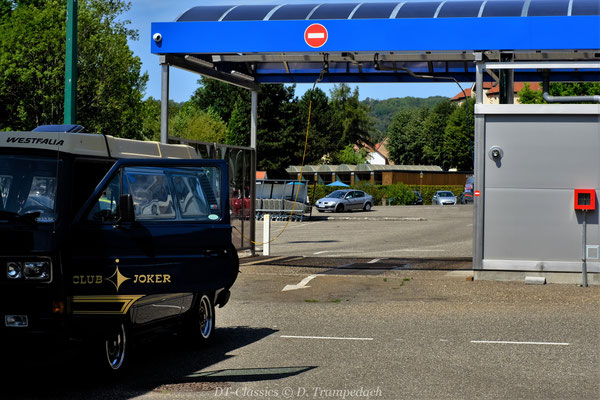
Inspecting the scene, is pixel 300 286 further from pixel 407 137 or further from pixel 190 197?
pixel 407 137

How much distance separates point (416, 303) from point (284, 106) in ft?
234

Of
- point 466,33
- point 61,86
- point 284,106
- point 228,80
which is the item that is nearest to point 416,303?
point 466,33

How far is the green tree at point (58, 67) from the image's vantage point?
4959 cm

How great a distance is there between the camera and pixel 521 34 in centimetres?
1575

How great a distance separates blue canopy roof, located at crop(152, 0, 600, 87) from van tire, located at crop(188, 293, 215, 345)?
328 inches

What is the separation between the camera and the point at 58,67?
50.2 meters

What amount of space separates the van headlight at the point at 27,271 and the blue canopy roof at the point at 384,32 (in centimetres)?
1056

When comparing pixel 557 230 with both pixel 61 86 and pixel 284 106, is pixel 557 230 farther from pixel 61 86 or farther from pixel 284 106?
pixel 284 106

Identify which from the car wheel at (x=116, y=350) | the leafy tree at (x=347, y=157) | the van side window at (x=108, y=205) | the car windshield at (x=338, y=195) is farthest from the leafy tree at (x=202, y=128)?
the car wheel at (x=116, y=350)

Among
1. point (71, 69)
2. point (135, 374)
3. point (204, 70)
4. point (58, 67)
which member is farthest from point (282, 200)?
point (135, 374)

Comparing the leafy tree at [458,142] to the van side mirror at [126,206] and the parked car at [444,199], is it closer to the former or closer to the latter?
the parked car at [444,199]

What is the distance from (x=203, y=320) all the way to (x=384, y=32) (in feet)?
29.3

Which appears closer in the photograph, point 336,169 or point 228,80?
point 228,80

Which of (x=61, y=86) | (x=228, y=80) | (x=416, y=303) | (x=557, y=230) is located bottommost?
(x=416, y=303)
